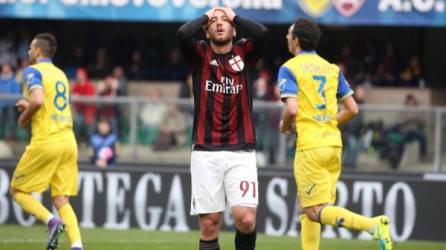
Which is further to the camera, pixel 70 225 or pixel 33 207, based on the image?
pixel 33 207

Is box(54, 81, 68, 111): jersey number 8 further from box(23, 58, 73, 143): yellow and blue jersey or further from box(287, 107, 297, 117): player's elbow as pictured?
box(287, 107, 297, 117): player's elbow

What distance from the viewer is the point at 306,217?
1035cm

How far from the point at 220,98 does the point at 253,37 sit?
60 centimetres

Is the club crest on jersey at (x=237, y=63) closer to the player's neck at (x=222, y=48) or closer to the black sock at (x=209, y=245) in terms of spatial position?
the player's neck at (x=222, y=48)

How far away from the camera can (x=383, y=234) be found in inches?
381

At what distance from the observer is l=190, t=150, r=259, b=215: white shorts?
384 inches

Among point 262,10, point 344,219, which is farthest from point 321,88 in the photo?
point 262,10

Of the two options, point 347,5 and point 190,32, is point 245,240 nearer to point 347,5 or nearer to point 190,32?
point 190,32

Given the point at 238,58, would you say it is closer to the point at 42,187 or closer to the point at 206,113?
the point at 206,113

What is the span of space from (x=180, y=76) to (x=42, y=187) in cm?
1289

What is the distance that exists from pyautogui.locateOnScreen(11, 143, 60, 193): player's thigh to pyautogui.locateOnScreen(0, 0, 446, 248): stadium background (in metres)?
4.34

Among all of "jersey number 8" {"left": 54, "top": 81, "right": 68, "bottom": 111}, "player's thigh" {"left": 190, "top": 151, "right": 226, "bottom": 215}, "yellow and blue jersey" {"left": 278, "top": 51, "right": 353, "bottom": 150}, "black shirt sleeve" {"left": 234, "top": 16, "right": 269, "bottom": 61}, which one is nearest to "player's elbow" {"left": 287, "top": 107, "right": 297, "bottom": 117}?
"yellow and blue jersey" {"left": 278, "top": 51, "right": 353, "bottom": 150}

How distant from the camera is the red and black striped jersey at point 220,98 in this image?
981 centimetres

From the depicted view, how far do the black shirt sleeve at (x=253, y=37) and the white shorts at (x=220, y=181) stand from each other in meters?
0.87
